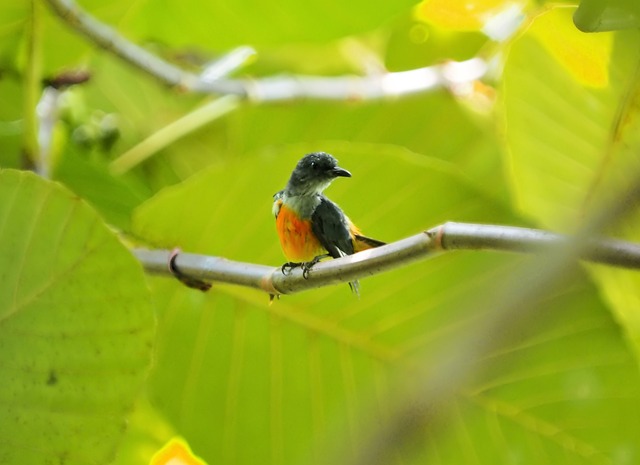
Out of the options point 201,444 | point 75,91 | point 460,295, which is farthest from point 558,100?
point 75,91

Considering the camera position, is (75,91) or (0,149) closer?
(0,149)

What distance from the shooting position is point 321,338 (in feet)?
2.96

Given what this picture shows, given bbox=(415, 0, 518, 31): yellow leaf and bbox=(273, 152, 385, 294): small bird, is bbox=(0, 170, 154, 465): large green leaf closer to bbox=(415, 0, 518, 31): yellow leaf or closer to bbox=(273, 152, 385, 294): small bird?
bbox=(273, 152, 385, 294): small bird

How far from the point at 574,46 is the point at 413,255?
14.8 inches

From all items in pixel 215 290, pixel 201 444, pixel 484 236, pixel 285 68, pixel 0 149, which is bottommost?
pixel 484 236

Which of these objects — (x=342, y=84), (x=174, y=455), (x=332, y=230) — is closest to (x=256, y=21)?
(x=342, y=84)

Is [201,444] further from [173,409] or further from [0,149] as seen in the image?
[0,149]

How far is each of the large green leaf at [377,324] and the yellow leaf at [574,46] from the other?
17cm

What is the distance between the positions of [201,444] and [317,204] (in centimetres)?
34

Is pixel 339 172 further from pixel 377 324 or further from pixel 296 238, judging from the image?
pixel 377 324

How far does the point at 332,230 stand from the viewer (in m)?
0.75

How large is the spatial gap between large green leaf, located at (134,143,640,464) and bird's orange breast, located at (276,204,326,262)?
0.34 feet

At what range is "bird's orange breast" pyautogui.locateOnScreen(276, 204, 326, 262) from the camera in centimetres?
76

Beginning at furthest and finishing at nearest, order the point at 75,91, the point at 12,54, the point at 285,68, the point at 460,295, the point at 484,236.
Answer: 1. the point at 285,68
2. the point at 75,91
3. the point at 12,54
4. the point at 460,295
5. the point at 484,236
